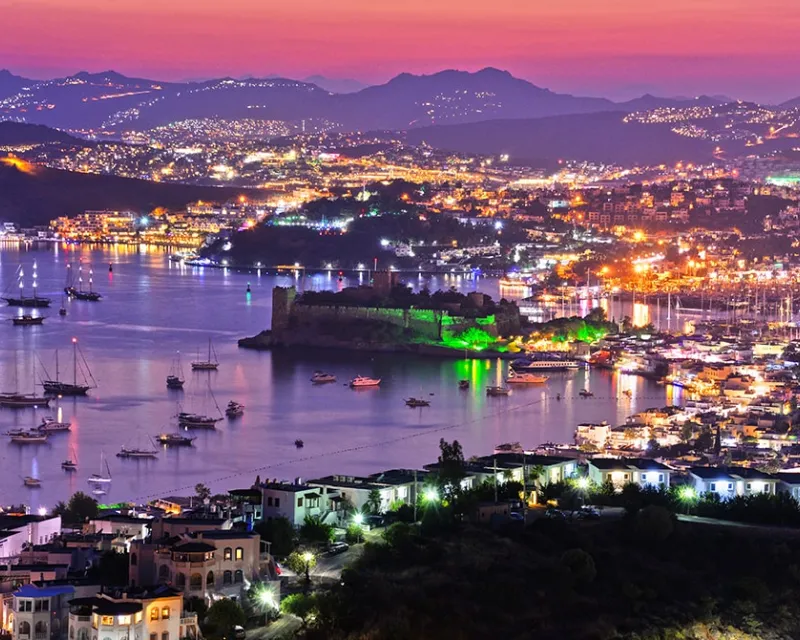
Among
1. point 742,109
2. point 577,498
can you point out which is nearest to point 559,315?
point 577,498

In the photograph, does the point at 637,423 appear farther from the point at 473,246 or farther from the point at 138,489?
the point at 473,246

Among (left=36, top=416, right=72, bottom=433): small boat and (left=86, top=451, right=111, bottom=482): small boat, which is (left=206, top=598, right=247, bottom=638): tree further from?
(left=36, top=416, right=72, bottom=433): small boat

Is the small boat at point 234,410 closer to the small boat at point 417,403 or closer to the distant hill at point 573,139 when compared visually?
the small boat at point 417,403

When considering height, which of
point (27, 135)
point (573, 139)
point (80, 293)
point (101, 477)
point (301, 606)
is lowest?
point (101, 477)

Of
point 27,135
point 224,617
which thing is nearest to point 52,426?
point 224,617

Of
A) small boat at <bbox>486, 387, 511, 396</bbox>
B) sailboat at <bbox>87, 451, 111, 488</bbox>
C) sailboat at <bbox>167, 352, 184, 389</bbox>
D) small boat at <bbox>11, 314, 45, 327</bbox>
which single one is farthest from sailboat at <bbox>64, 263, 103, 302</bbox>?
sailboat at <bbox>87, 451, 111, 488</bbox>

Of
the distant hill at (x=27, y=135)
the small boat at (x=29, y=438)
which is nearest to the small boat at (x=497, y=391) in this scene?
the small boat at (x=29, y=438)

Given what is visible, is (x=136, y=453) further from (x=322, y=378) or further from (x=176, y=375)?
(x=322, y=378)
